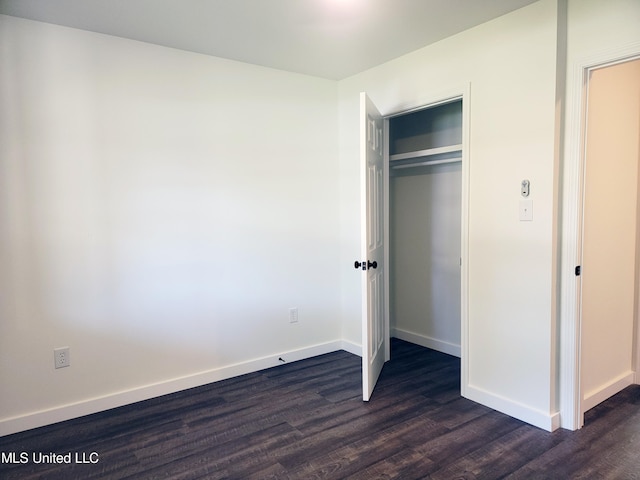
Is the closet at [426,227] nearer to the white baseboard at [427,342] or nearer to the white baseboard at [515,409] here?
the white baseboard at [427,342]

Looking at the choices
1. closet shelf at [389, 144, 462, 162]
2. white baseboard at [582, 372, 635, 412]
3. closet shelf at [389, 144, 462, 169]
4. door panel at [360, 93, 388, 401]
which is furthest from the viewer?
closet shelf at [389, 144, 462, 169]

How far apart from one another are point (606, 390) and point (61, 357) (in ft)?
11.6

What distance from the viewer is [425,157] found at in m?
3.83

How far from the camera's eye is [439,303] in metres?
3.88

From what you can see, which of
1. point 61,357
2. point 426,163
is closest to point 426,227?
point 426,163

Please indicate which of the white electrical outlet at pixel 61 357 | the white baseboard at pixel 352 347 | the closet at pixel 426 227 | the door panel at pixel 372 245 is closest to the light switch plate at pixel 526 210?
the door panel at pixel 372 245

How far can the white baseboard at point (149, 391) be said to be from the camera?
8.32ft

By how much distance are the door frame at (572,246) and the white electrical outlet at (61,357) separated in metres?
2.97

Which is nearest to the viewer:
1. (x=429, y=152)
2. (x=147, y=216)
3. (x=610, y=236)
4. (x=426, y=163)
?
(x=610, y=236)

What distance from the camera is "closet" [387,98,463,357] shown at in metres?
3.71

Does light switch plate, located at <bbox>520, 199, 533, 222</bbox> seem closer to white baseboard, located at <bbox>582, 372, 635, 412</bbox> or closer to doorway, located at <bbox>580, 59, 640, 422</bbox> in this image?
doorway, located at <bbox>580, 59, 640, 422</bbox>

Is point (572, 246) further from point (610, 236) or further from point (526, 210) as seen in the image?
point (610, 236)

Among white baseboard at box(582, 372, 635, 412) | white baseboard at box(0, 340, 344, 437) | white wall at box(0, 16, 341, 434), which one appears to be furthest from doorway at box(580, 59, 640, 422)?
white wall at box(0, 16, 341, 434)

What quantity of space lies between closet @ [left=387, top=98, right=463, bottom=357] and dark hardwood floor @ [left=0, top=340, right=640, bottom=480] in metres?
0.89
